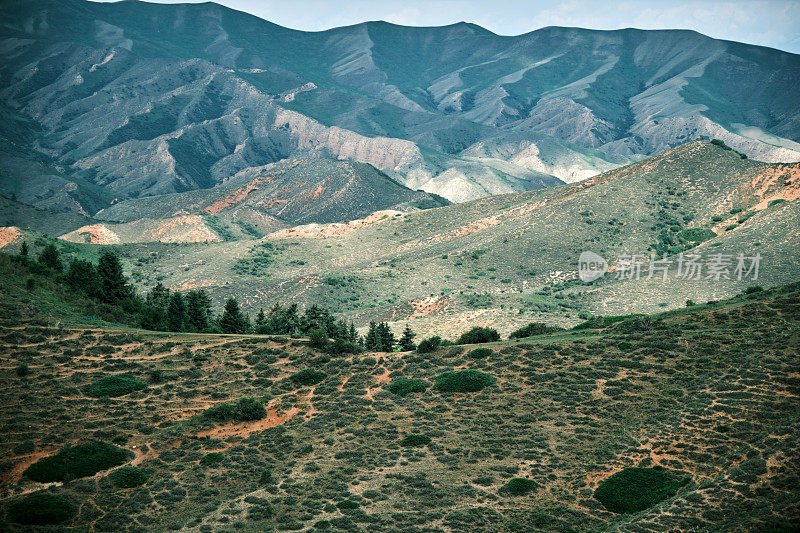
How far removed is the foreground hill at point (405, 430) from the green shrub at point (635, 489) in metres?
0.19

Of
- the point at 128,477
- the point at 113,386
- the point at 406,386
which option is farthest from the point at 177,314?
the point at 128,477

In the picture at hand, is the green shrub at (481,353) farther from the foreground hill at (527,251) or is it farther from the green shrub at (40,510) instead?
the foreground hill at (527,251)

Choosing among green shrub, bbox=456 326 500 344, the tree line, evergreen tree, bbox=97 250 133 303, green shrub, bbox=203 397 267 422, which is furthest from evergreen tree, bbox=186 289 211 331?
green shrub, bbox=203 397 267 422

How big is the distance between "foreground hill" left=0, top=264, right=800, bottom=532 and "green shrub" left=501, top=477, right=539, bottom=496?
3.3 inches

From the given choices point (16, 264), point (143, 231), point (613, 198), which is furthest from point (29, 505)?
point (143, 231)

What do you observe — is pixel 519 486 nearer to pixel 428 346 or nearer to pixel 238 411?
pixel 238 411

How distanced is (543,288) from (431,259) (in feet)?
74.4

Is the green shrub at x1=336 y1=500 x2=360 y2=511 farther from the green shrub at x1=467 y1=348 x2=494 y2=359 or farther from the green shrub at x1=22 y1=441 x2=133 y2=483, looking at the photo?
the green shrub at x1=467 y1=348 x2=494 y2=359

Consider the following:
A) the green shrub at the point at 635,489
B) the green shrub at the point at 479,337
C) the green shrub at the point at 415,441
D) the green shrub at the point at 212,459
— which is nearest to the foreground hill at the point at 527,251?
the green shrub at the point at 479,337

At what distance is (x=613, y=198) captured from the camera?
11688 cm

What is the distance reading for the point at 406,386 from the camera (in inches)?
1549

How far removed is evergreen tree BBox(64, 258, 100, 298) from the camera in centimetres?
6338

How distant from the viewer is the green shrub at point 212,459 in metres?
30.6

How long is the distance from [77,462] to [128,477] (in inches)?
95.6
